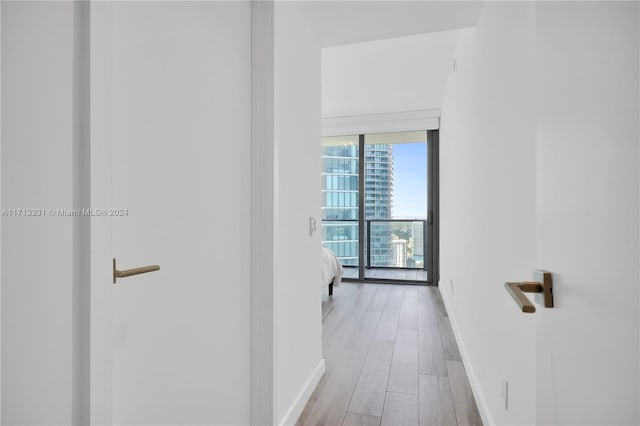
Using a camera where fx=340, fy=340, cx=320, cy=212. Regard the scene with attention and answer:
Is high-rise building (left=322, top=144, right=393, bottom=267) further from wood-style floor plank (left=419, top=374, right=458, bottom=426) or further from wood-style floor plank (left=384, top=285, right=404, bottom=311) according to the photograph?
wood-style floor plank (left=419, top=374, right=458, bottom=426)

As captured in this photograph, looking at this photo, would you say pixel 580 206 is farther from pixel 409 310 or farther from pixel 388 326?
pixel 409 310

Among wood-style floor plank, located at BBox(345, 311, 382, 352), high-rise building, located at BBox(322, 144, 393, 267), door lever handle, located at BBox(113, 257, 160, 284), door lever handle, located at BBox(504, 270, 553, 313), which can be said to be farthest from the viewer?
high-rise building, located at BBox(322, 144, 393, 267)

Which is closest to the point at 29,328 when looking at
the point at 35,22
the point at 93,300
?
the point at 93,300

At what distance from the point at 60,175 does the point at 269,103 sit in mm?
971

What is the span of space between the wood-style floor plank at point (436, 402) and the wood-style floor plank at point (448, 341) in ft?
1.27

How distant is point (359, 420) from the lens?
173 centimetres

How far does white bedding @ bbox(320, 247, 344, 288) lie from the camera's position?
13.0 ft

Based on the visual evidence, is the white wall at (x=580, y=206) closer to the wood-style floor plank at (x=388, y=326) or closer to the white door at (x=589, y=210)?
the white door at (x=589, y=210)

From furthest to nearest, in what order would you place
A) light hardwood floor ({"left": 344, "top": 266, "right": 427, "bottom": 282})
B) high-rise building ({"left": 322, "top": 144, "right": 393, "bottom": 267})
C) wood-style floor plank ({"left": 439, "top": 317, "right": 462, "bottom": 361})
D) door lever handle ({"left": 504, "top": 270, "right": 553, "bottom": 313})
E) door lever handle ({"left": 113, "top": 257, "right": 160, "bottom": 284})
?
1. high-rise building ({"left": 322, "top": 144, "right": 393, "bottom": 267})
2. light hardwood floor ({"left": 344, "top": 266, "right": 427, "bottom": 282})
3. wood-style floor plank ({"left": 439, "top": 317, "right": 462, "bottom": 361})
4. door lever handle ({"left": 113, "top": 257, "right": 160, "bottom": 284})
5. door lever handle ({"left": 504, "top": 270, "right": 553, "bottom": 313})

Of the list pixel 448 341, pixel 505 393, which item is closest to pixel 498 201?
pixel 505 393

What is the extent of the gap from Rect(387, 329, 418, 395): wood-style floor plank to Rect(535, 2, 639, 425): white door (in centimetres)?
151

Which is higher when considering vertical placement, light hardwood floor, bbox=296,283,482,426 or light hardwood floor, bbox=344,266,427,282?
light hardwood floor, bbox=344,266,427,282

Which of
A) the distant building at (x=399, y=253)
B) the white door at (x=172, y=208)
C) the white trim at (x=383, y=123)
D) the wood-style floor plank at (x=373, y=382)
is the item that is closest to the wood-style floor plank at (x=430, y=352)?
the wood-style floor plank at (x=373, y=382)

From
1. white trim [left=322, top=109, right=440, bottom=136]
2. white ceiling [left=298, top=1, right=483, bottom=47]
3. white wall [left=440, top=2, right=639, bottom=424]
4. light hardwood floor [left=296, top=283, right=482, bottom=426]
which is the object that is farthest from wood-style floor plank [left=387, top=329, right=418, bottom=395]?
white trim [left=322, top=109, right=440, bottom=136]
